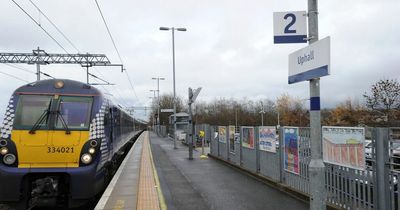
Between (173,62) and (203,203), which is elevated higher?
(173,62)

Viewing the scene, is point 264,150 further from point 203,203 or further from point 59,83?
point 59,83

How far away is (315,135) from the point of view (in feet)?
19.3

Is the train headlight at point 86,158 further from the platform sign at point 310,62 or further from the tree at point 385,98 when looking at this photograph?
the tree at point 385,98

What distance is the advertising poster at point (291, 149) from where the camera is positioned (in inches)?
429

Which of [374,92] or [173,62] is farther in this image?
[374,92]

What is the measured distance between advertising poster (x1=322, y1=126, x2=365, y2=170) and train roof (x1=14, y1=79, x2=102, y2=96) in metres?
5.14

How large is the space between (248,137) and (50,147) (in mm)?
8551

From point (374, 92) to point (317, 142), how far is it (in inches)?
1857

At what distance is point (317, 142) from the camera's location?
586cm

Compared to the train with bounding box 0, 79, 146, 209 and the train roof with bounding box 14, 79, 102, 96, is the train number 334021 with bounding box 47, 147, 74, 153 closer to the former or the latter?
the train with bounding box 0, 79, 146, 209

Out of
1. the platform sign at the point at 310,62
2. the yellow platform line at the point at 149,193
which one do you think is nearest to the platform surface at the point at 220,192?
the yellow platform line at the point at 149,193

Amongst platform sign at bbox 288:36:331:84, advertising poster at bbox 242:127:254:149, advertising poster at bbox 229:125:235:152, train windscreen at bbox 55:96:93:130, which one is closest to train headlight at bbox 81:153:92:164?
train windscreen at bbox 55:96:93:130

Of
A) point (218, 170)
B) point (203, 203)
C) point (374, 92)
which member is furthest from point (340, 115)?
point (203, 203)

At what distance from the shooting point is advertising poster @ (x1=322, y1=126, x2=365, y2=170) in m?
7.60
